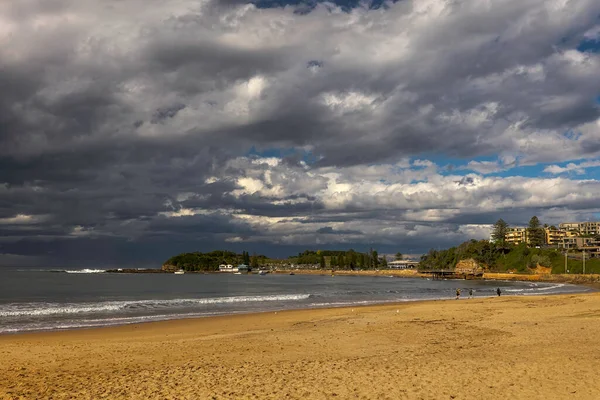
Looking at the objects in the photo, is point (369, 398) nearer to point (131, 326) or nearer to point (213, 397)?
point (213, 397)

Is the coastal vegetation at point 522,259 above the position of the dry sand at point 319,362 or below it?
below

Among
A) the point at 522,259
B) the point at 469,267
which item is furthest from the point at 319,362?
the point at 469,267

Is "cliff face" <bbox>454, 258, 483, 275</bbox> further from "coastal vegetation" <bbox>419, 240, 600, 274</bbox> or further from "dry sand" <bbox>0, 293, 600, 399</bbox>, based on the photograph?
"dry sand" <bbox>0, 293, 600, 399</bbox>

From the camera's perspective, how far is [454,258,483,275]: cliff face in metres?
175

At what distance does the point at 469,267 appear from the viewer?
188m

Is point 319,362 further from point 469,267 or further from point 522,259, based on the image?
point 469,267

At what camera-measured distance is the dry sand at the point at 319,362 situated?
1217 cm

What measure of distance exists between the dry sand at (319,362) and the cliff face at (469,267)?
15847cm

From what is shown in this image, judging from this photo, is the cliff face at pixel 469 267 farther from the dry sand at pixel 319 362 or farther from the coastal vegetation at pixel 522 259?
the dry sand at pixel 319 362

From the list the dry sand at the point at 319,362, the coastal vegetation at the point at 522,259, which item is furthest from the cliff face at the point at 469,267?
the dry sand at the point at 319,362

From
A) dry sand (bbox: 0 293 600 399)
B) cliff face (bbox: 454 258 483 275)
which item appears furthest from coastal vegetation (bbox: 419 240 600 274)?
dry sand (bbox: 0 293 600 399)

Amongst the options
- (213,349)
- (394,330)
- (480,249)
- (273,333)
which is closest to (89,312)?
(273,333)

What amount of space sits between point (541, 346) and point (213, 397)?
1342 cm

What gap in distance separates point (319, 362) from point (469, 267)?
186724 millimetres
